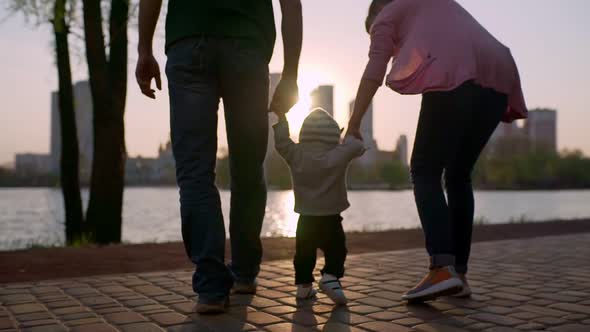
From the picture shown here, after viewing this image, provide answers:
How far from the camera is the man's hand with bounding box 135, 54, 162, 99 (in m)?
2.86

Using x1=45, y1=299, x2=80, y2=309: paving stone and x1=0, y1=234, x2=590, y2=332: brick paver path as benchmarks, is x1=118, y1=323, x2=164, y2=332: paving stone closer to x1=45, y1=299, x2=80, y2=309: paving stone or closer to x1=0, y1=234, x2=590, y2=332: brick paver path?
x1=0, y1=234, x2=590, y2=332: brick paver path

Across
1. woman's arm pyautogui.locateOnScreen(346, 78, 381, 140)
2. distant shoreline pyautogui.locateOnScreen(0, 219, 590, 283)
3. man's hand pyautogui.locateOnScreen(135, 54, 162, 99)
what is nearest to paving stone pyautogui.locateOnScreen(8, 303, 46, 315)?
distant shoreline pyautogui.locateOnScreen(0, 219, 590, 283)

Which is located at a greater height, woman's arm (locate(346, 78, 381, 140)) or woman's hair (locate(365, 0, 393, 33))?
woman's hair (locate(365, 0, 393, 33))

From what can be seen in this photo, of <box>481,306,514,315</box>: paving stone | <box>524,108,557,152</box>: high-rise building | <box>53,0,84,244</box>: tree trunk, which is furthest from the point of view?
<box>524,108,557,152</box>: high-rise building

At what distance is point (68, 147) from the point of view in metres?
10.1

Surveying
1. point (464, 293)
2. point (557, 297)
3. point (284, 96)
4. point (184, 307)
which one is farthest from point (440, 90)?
point (184, 307)

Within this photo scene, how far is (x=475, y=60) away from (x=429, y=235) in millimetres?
921

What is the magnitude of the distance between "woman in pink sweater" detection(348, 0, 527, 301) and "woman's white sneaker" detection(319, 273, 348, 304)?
0.32 metres

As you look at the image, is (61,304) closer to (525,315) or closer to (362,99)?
(362,99)

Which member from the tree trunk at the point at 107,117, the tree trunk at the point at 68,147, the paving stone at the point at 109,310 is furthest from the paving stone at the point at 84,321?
the tree trunk at the point at 68,147

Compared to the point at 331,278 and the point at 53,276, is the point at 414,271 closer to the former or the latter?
the point at 331,278

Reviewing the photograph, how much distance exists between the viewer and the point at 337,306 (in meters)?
2.98

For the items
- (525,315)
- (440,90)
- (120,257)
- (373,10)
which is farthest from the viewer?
(120,257)

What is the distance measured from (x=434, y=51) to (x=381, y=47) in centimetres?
29
